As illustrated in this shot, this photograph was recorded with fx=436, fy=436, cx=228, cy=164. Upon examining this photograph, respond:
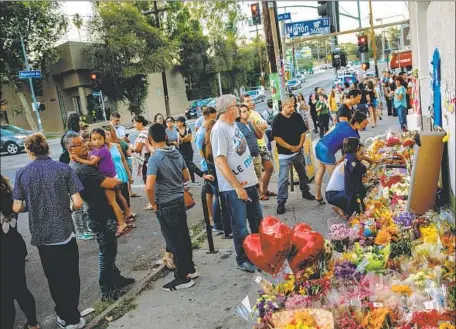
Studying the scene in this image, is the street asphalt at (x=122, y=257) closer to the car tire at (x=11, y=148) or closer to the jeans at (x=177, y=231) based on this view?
the jeans at (x=177, y=231)

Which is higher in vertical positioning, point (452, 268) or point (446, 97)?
point (446, 97)

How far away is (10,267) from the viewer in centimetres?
359

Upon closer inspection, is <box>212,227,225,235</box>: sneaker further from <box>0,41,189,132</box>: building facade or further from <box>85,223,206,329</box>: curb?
<box>0,41,189,132</box>: building facade

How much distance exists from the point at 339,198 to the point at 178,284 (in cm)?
240

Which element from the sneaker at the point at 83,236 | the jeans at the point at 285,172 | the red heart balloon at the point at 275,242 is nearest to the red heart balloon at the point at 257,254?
the red heart balloon at the point at 275,242

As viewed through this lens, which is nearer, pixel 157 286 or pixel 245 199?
pixel 245 199

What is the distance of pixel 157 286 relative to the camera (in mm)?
4867

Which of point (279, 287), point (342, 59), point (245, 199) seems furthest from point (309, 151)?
point (342, 59)

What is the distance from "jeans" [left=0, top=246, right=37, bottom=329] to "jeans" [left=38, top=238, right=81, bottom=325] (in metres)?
0.21

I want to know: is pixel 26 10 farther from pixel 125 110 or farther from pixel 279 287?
pixel 279 287

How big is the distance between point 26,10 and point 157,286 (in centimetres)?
2597

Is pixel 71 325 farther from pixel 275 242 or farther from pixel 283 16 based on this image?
pixel 283 16

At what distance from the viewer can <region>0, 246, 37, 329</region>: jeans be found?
337 centimetres

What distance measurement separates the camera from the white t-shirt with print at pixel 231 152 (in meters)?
4.53
